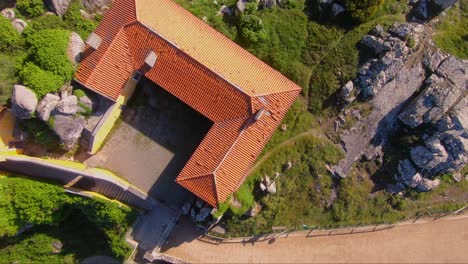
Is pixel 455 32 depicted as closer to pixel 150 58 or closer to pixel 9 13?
pixel 150 58

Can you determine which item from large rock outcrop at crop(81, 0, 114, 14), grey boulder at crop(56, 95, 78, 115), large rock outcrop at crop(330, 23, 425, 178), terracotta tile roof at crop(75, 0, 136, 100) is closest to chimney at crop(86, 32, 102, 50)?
terracotta tile roof at crop(75, 0, 136, 100)

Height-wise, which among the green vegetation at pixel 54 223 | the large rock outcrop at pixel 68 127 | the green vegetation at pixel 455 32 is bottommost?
the green vegetation at pixel 54 223

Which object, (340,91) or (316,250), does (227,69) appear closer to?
(340,91)

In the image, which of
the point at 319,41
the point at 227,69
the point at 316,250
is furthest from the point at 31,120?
the point at 316,250

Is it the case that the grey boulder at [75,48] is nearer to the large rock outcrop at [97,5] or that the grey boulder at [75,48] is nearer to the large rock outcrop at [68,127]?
the large rock outcrop at [97,5]

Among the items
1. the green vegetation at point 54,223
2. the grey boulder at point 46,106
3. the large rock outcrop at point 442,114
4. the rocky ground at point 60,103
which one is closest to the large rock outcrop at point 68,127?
the rocky ground at point 60,103

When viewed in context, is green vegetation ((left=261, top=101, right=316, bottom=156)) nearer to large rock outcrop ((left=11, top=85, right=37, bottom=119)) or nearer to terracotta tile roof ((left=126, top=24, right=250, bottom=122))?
terracotta tile roof ((left=126, top=24, right=250, bottom=122))
